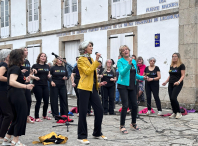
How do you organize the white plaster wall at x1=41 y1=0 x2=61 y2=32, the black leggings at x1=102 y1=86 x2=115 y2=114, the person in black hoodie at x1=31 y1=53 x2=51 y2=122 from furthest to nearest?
Answer: the white plaster wall at x1=41 y1=0 x2=61 y2=32 < the black leggings at x1=102 y1=86 x2=115 y2=114 < the person in black hoodie at x1=31 y1=53 x2=51 y2=122

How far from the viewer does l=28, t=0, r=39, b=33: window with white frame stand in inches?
684

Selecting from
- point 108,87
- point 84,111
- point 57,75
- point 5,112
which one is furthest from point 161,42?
point 5,112

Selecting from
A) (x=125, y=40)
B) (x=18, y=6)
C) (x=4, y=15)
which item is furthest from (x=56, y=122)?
(x=4, y=15)

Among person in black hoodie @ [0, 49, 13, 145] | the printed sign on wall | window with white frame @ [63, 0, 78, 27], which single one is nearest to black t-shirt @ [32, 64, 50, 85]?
person in black hoodie @ [0, 49, 13, 145]

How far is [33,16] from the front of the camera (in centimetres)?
1769

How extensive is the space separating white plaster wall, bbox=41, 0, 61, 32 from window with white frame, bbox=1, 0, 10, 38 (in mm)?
3963

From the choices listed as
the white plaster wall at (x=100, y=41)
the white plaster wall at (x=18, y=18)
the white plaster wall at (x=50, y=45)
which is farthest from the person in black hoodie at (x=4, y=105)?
the white plaster wall at (x=18, y=18)

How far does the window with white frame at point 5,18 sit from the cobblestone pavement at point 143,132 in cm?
1316

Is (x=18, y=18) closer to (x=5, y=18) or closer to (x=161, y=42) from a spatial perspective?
(x=5, y=18)

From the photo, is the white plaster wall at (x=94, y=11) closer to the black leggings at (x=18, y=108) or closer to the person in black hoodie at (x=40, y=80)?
the person in black hoodie at (x=40, y=80)

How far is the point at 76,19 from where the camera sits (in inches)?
588

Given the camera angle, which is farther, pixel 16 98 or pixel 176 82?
pixel 176 82

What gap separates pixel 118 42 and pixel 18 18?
28.8ft

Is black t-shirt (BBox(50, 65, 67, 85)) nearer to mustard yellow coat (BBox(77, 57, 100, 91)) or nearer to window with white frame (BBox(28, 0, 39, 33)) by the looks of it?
mustard yellow coat (BBox(77, 57, 100, 91))
